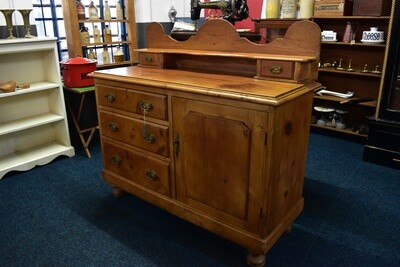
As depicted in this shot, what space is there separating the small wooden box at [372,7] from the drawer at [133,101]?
8.17ft

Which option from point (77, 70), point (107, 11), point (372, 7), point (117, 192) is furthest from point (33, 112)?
point (372, 7)

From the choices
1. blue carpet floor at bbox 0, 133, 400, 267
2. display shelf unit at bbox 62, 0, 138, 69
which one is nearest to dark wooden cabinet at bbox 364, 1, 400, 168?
blue carpet floor at bbox 0, 133, 400, 267

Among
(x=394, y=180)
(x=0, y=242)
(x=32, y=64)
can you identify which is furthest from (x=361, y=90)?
(x=0, y=242)

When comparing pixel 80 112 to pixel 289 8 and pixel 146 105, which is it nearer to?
pixel 146 105

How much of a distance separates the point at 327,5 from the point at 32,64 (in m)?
2.87

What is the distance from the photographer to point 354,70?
3.56 m

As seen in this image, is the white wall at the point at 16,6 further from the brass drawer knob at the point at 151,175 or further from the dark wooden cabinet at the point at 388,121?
the dark wooden cabinet at the point at 388,121

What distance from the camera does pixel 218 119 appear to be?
1680 mm

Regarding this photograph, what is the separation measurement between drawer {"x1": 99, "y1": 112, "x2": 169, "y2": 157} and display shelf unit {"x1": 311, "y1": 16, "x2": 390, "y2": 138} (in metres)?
2.27

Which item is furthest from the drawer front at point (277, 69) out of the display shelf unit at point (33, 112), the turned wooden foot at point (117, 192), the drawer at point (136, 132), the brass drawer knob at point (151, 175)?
the display shelf unit at point (33, 112)

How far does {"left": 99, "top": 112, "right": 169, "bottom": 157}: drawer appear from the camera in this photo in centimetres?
197

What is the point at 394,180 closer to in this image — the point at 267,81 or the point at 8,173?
the point at 267,81

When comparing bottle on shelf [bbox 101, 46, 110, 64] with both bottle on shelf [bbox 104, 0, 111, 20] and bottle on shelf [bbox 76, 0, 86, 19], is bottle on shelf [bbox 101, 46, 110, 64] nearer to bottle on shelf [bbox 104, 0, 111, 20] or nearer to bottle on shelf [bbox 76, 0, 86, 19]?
bottle on shelf [bbox 104, 0, 111, 20]

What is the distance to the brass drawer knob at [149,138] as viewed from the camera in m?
2.00
